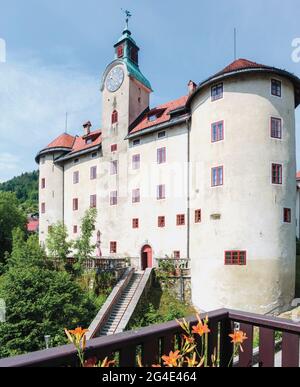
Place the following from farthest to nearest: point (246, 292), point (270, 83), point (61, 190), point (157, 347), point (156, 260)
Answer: point (61, 190)
point (156, 260)
point (270, 83)
point (246, 292)
point (157, 347)

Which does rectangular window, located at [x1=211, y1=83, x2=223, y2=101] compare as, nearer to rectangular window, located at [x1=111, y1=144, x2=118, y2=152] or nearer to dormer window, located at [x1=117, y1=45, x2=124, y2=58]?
rectangular window, located at [x1=111, y1=144, x2=118, y2=152]

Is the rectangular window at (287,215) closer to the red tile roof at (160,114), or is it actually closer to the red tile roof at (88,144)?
the red tile roof at (160,114)

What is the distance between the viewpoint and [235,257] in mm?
17672

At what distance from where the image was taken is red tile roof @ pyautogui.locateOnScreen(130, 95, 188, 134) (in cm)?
2452

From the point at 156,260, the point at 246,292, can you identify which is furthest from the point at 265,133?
the point at 156,260

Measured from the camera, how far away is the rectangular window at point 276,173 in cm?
1805

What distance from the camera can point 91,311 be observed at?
18328mm

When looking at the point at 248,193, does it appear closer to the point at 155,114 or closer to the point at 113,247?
the point at 155,114

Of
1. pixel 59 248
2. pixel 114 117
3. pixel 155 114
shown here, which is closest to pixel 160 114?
pixel 155 114

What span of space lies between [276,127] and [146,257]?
43.3 feet

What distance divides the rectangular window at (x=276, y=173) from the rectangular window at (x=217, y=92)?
5369mm

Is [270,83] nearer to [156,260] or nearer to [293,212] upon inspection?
[293,212]

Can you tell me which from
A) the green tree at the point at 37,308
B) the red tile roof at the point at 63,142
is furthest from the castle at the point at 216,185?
the red tile roof at the point at 63,142
